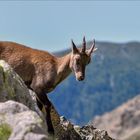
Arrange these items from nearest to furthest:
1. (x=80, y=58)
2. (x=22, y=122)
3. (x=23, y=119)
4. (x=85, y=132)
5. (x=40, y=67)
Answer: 1. (x=22, y=122)
2. (x=23, y=119)
3. (x=40, y=67)
4. (x=85, y=132)
5. (x=80, y=58)

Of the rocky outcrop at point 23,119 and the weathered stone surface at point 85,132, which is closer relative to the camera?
the rocky outcrop at point 23,119

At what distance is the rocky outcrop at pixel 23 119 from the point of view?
449 inches

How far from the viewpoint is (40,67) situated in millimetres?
22094

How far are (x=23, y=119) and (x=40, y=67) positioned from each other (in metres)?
10.3

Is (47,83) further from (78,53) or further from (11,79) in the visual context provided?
(11,79)

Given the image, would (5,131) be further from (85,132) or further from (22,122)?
(85,132)

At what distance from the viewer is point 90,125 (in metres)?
23.4

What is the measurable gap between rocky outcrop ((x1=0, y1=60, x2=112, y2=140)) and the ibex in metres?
0.58

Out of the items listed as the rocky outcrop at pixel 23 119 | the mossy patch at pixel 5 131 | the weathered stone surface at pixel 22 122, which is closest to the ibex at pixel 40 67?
the rocky outcrop at pixel 23 119

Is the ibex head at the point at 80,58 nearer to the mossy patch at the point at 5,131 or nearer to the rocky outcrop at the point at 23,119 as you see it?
the rocky outcrop at the point at 23,119

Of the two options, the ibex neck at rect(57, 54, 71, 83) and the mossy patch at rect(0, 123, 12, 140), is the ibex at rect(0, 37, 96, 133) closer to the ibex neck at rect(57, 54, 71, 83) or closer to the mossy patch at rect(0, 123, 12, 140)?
the ibex neck at rect(57, 54, 71, 83)

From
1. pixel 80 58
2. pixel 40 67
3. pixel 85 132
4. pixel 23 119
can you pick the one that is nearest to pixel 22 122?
pixel 23 119

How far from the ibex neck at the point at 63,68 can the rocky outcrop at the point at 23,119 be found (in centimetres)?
127

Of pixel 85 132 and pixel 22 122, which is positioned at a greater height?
pixel 22 122
